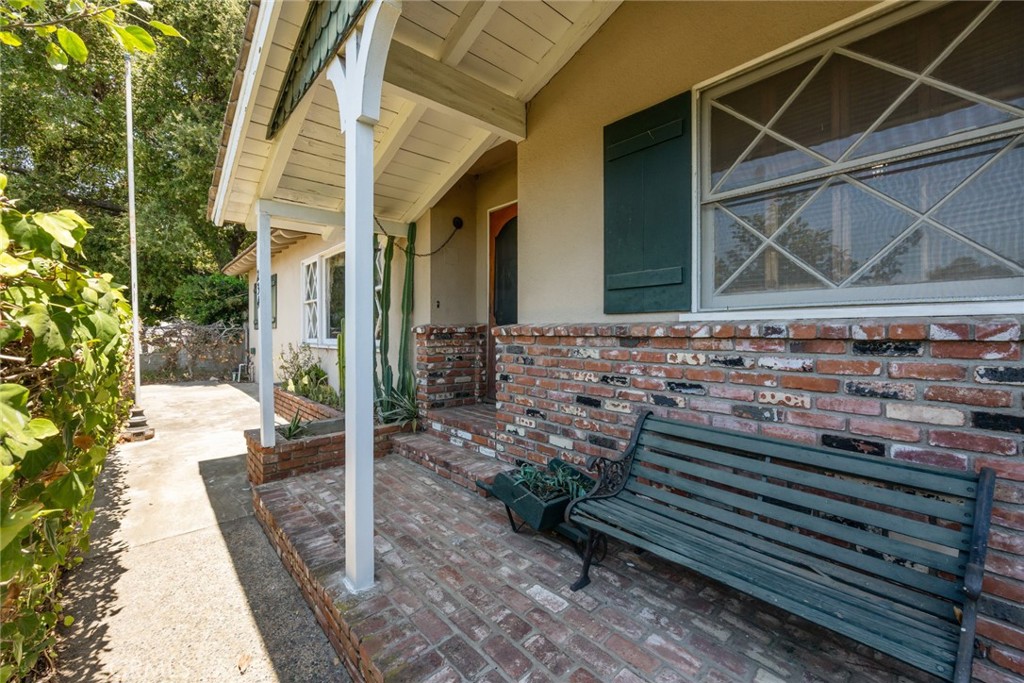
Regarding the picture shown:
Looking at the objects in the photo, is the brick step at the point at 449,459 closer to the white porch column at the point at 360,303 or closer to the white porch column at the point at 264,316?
the white porch column at the point at 360,303

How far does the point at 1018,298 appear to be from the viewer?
1.50 meters

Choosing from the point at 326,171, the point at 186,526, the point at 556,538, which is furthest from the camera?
the point at 326,171

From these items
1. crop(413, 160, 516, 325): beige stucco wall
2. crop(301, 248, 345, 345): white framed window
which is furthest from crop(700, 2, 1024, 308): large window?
crop(301, 248, 345, 345): white framed window

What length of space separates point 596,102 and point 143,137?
1527cm

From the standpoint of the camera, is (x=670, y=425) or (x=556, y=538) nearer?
(x=670, y=425)

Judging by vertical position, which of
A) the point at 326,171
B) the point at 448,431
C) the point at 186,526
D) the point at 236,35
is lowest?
the point at 186,526

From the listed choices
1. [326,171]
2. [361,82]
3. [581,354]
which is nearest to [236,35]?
[326,171]

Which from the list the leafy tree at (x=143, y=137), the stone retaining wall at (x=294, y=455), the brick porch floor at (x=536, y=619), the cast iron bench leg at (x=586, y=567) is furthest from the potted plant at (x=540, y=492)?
the leafy tree at (x=143, y=137)

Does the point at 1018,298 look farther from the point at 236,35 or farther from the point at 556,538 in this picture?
the point at 236,35

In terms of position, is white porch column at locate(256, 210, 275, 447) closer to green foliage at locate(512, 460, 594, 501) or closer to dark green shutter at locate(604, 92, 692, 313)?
green foliage at locate(512, 460, 594, 501)

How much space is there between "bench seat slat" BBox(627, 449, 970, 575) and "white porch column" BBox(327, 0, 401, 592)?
4.21 ft

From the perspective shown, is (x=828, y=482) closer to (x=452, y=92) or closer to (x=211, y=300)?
(x=452, y=92)

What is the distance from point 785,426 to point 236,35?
16.7 meters

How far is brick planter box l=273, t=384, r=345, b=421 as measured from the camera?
5.11 meters
